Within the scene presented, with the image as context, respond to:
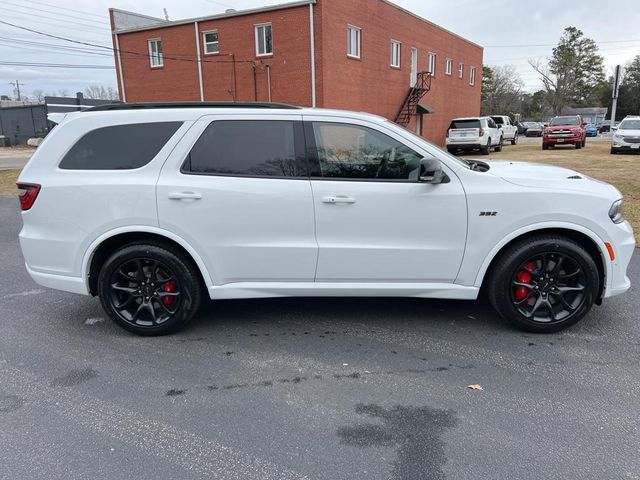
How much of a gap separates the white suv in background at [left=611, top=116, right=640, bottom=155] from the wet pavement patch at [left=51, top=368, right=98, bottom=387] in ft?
77.9

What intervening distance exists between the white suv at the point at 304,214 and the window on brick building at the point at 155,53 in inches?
979

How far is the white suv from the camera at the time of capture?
3740 millimetres

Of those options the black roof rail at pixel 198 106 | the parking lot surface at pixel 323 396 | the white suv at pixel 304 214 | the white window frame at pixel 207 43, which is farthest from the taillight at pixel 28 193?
the white window frame at pixel 207 43

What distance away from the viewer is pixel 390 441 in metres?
2.66

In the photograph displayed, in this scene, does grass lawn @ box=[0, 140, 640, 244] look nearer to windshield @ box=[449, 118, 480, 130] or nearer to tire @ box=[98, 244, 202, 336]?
windshield @ box=[449, 118, 480, 130]

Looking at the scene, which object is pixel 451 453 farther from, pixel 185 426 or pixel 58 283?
pixel 58 283

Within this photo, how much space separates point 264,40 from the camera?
2317 cm

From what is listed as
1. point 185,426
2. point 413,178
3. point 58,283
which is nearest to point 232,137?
point 413,178

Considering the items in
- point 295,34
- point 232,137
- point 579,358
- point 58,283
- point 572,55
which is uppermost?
point 572,55

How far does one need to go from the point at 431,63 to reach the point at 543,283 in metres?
29.7

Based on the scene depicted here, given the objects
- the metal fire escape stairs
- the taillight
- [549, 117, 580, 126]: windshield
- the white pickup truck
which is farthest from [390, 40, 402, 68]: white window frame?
the taillight

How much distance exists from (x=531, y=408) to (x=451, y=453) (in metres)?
0.73

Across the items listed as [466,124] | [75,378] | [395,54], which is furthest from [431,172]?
[395,54]

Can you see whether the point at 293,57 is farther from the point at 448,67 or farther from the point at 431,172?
the point at 431,172
